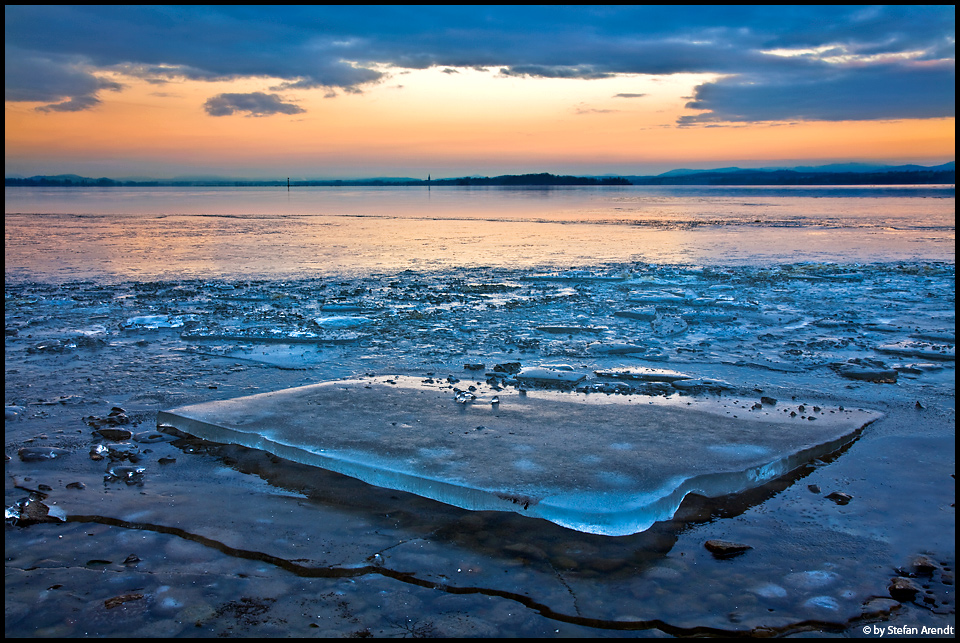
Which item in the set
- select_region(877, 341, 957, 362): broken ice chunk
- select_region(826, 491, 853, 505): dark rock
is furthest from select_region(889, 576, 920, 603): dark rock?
select_region(877, 341, 957, 362): broken ice chunk

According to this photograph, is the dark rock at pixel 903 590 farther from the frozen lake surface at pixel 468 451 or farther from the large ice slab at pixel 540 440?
the large ice slab at pixel 540 440

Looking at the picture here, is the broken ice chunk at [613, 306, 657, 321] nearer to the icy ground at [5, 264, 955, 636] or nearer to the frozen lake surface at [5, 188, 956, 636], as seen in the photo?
the frozen lake surface at [5, 188, 956, 636]

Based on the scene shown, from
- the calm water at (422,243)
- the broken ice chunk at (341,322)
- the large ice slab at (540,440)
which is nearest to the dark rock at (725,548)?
the large ice slab at (540,440)

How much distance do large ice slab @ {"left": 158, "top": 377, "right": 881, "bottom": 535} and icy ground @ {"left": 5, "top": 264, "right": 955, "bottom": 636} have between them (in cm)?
13

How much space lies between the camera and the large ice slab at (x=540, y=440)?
11.3 feet

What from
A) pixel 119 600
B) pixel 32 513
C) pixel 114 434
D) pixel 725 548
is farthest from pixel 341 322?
pixel 725 548

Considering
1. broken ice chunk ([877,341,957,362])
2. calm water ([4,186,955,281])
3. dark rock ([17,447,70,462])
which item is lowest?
dark rock ([17,447,70,462])

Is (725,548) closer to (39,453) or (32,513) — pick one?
(32,513)

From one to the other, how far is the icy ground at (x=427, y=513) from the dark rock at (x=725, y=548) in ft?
0.13

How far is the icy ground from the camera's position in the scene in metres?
2.64

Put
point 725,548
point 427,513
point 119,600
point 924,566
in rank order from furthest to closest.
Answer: point 427,513
point 725,548
point 924,566
point 119,600

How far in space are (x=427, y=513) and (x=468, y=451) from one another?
2.00ft

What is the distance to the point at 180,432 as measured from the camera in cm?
451

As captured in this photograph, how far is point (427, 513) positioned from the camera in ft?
11.3
